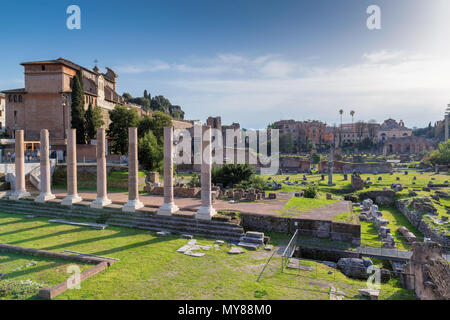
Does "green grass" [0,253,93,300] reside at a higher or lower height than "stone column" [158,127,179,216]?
lower

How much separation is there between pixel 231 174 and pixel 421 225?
49.7 ft

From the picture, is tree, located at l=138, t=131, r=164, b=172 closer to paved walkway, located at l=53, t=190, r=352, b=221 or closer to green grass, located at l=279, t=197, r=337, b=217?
paved walkway, located at l=53, t=190, r=352, b=221

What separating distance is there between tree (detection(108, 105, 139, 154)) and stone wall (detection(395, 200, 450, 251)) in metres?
28.8

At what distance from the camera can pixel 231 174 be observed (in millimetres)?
27891

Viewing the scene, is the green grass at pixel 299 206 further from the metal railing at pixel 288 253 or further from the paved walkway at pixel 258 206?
the metal railing at pixel 288 253

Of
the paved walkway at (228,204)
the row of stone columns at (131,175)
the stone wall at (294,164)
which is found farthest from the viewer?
the stone wall at (294,164)

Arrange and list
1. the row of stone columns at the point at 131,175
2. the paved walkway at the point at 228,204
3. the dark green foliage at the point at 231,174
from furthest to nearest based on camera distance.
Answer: the dark green foliage at the point at 231,174 → the paved walkway at the point at 228,204 → the row of stone columns at the point at 131,175

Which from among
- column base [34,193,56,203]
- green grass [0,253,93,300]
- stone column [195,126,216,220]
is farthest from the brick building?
green grass [0,253,93,300]

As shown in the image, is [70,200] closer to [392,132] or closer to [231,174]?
[231,174]

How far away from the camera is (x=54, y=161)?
1139 inches

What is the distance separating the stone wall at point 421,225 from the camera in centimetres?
1452

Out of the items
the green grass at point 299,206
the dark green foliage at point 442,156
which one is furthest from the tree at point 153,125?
the dark green foliage at point 442,156

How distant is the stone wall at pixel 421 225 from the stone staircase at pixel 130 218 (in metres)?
9.85

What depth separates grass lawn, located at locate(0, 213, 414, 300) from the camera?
8250 millimetres
